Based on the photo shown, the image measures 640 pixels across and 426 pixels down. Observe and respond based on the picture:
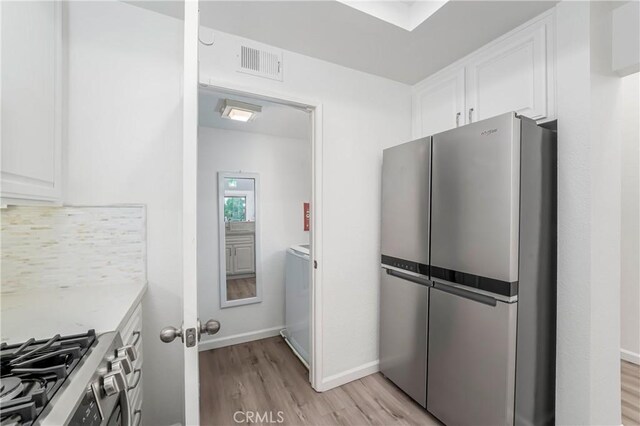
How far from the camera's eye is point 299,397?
193cm

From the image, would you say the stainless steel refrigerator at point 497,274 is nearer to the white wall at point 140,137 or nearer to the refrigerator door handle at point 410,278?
the refrigerator door handle at point 410,278

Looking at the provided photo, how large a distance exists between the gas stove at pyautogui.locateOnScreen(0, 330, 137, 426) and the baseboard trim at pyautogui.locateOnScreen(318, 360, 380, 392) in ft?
4.66

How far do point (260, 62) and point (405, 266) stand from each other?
166 centimetres

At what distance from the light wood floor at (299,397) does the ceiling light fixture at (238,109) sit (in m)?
2.13

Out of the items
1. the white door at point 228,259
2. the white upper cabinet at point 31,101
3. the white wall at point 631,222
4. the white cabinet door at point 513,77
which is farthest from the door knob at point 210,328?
the white wall at point 631,222

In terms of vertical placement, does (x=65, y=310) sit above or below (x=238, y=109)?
below

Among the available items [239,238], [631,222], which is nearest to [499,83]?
[631,222]

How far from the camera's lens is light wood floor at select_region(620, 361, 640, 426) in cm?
168

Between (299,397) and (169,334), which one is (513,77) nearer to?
(169,334)

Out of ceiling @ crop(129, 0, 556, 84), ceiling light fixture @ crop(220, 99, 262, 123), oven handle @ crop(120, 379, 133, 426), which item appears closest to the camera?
oven handle @ crop(120, 379, 133, 426)

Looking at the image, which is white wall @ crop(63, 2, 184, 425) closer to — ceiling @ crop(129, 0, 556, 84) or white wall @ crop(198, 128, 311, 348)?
ceiling @ crop(129, 0, 556, 84)

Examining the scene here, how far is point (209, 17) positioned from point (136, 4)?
351 mm

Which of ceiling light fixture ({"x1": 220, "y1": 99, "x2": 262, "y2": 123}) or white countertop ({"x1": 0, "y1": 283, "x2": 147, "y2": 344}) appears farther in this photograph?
ceiling light fixture ({"x1": 220, "y1": 99, "x2": 262, "y2": 123})

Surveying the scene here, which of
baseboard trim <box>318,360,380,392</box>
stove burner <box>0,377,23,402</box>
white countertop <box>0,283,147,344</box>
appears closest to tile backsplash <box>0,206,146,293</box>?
white countertop <box>0,283,147,344</box>
